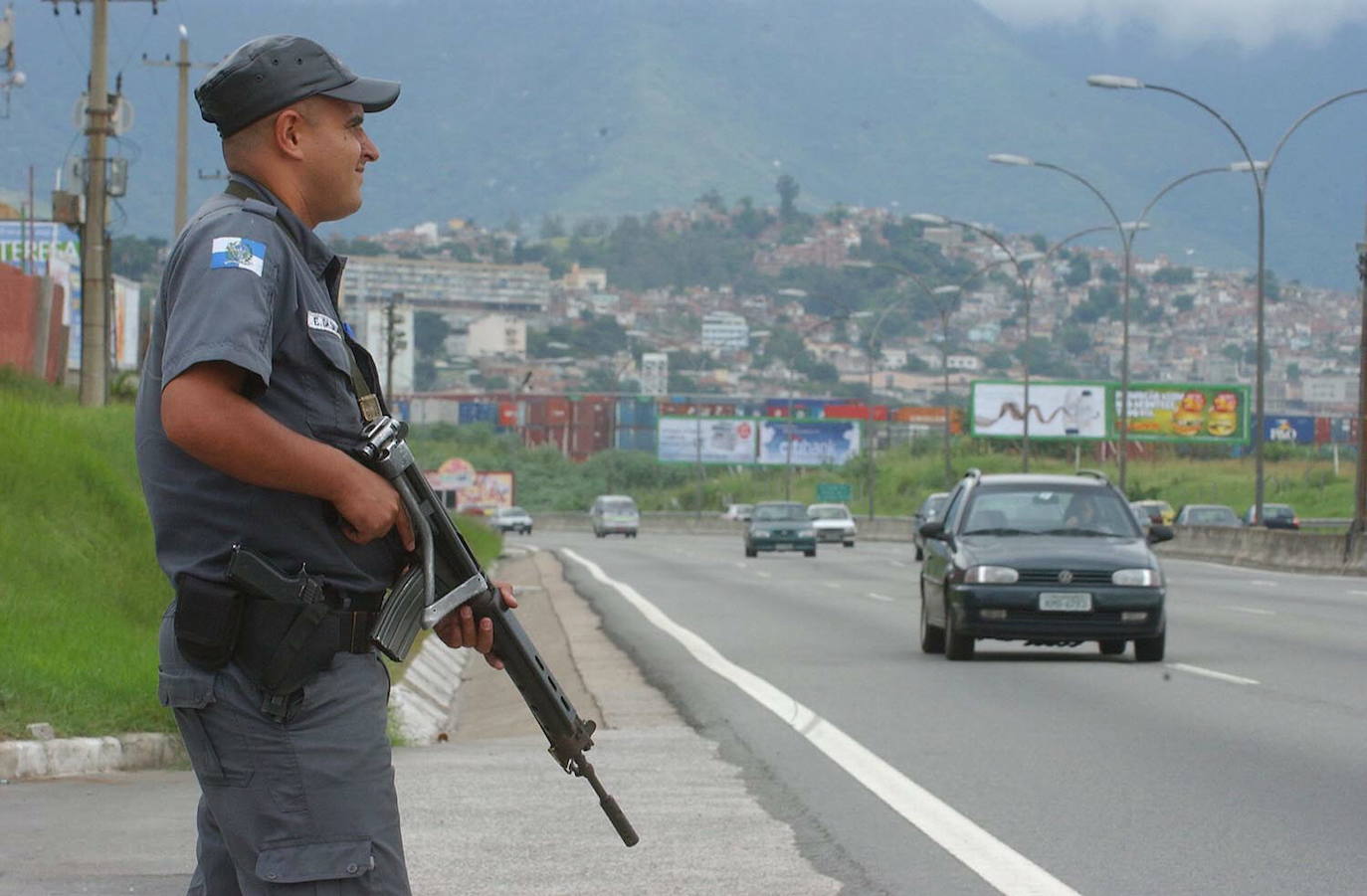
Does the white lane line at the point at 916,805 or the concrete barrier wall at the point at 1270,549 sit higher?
the white lane line at the point at 916,805

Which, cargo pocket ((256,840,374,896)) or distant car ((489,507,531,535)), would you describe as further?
distant car ((489,507,531,535))

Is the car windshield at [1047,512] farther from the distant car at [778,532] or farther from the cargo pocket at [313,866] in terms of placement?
the distant car at [778,532]

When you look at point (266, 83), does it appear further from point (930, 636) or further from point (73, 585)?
point (930, 636)

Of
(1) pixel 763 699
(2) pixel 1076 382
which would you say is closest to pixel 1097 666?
(1) pixel 763 699

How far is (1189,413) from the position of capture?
11088 cm

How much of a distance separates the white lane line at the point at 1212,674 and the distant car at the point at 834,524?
5467 cm

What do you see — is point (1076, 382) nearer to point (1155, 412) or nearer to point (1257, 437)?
point (1155, 412)

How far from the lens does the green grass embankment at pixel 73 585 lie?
11859 mm

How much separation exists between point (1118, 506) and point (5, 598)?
367 inches

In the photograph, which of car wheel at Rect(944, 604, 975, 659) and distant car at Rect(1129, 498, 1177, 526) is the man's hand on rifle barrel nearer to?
car wheel at Rect(944, 604, 975, 659)

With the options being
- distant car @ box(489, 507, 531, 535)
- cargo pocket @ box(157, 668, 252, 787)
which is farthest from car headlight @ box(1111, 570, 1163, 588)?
distant car @ box(489, 507, 531, 535)

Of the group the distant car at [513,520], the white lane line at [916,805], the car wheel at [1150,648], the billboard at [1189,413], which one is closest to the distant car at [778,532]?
the car wheel at [1150,648]

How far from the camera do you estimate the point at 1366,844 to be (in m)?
9.04

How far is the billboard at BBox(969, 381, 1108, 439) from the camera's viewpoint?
108 metres
